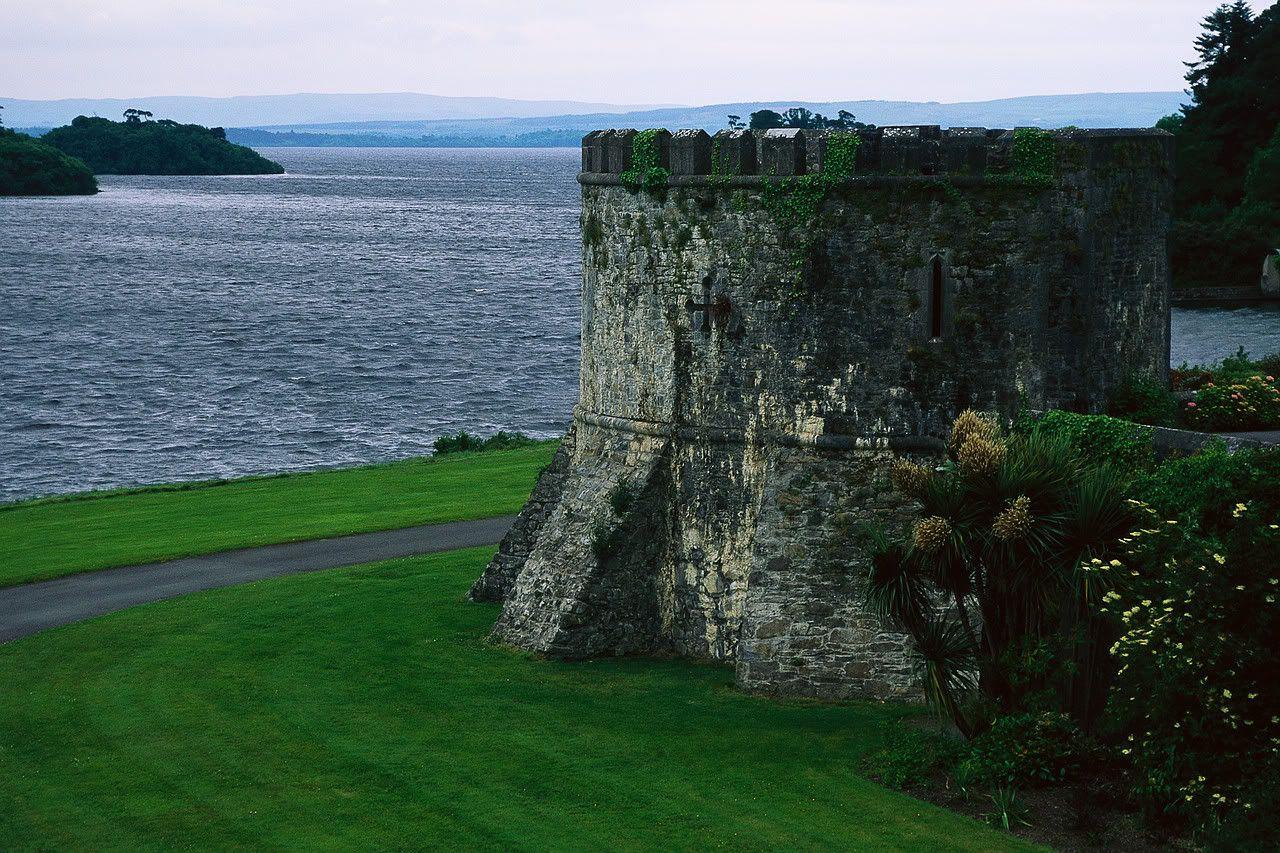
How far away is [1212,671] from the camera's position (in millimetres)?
15281

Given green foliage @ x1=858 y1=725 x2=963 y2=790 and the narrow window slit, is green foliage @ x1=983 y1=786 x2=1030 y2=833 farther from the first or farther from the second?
the narrow window slit

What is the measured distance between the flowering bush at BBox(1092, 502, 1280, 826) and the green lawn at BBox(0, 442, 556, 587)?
22.9 metres

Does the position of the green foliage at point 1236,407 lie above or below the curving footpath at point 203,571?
above

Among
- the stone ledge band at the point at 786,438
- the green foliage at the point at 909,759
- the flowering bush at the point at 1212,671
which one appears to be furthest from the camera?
the stone ledge band at the point at 786,438

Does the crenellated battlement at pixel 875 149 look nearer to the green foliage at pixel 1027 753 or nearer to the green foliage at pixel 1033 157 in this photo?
the green foliage at pixel 1033 157

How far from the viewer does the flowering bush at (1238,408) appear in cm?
2098

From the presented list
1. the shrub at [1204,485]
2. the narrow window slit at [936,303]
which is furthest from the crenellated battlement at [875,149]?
the shrub at [1204,485]

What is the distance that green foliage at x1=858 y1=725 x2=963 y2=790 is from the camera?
18.0 m

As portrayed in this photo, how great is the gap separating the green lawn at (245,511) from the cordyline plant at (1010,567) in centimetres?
1976

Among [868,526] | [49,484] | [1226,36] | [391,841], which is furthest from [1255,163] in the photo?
[391,841]

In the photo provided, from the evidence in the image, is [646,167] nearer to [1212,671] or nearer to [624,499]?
[624,499]

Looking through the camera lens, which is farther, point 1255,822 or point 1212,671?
point 1212,671

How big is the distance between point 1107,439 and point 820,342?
425cm

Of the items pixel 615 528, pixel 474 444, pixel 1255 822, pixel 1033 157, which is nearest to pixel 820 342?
pixel 1033 157
